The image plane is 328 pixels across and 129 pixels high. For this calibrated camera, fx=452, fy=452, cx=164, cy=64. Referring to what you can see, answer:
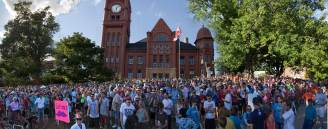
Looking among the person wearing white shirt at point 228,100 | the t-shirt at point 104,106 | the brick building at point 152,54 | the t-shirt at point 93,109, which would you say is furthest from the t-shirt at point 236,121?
the brick building at point 152,54

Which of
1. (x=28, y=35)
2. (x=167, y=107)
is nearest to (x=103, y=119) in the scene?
(x=167, y=107)

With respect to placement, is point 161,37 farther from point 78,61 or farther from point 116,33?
point 78,61

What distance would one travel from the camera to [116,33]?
3654 inches

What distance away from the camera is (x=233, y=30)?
41.9 metres

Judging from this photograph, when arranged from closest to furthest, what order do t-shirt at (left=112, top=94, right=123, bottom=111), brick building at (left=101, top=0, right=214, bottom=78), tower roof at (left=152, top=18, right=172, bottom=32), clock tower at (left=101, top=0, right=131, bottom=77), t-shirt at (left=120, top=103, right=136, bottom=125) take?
1. t-shirt at (left=120, top=103, right=136, bottom=125)
2. t-shirt at (left=112, top=94, right=123, bottom=111)
3. brick building at (left=101, top=0, right=214, bottom=78)
4. clock tower at (left=101, top=0, right=131, bottom=77)
5. tower roof at (left=152, top=18, right=172, bottom=32)

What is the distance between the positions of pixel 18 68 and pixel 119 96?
46.7m

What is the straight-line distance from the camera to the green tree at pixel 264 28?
39469mm

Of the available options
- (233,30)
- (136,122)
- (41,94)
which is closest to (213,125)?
(136,122)

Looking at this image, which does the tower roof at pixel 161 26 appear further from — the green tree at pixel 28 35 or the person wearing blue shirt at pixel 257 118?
the person wearing blue shirt at pixel 257 118

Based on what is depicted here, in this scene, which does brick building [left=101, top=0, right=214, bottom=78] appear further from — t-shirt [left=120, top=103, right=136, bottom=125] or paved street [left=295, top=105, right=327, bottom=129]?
t-shirt [left=120, top=103, right=136, bottom=125]

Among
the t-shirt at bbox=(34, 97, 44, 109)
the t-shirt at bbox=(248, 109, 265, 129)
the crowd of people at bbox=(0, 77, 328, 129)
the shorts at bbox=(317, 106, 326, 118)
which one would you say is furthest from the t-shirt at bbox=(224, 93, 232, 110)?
the t-shirt at bbox=(34, 97, 44, 109)

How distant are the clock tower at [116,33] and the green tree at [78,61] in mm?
29177

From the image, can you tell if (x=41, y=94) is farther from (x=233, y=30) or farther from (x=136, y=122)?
(x=233, y=30)

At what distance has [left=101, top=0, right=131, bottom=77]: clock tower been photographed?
9069 centimetres
